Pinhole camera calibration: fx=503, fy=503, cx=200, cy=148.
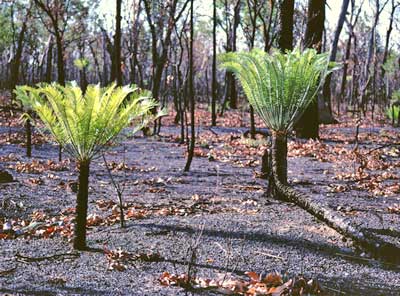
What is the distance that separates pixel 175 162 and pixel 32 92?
6712 millimetres

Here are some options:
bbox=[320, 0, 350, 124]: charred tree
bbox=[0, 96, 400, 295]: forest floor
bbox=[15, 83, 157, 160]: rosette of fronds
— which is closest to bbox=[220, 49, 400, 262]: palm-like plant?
bbox=[0, 96, 400, 295]: forest floor

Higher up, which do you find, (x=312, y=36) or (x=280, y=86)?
(x=312, y=36)

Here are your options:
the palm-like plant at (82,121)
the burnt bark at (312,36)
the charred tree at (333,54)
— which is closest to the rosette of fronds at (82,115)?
the palm-like plant at (82,121)

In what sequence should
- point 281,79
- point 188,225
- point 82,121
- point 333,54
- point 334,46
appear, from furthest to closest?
point 333,54
point 334,46
point 281,79
point 188,225
point 82,121

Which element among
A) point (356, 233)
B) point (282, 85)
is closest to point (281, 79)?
point (282, 85)

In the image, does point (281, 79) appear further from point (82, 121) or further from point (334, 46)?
point (334, 46)

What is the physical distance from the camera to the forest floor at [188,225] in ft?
14.1

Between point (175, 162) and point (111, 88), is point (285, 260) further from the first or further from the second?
point (175, 162)

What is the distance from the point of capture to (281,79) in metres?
6.93

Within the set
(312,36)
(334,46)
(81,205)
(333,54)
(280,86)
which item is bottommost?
(81,205)

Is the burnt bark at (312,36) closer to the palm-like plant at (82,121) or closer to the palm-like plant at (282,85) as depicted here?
the palm-like plant at (282,85)

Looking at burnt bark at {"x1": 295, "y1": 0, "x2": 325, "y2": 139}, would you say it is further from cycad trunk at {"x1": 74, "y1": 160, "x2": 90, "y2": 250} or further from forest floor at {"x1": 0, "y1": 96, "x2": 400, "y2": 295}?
cycad trunk at {"x1": 74, "y1": 160, "x2": 90, "y2": 250}

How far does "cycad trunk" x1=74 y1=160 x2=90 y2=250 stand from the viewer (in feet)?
16.0

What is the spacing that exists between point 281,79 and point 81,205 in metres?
3.40
